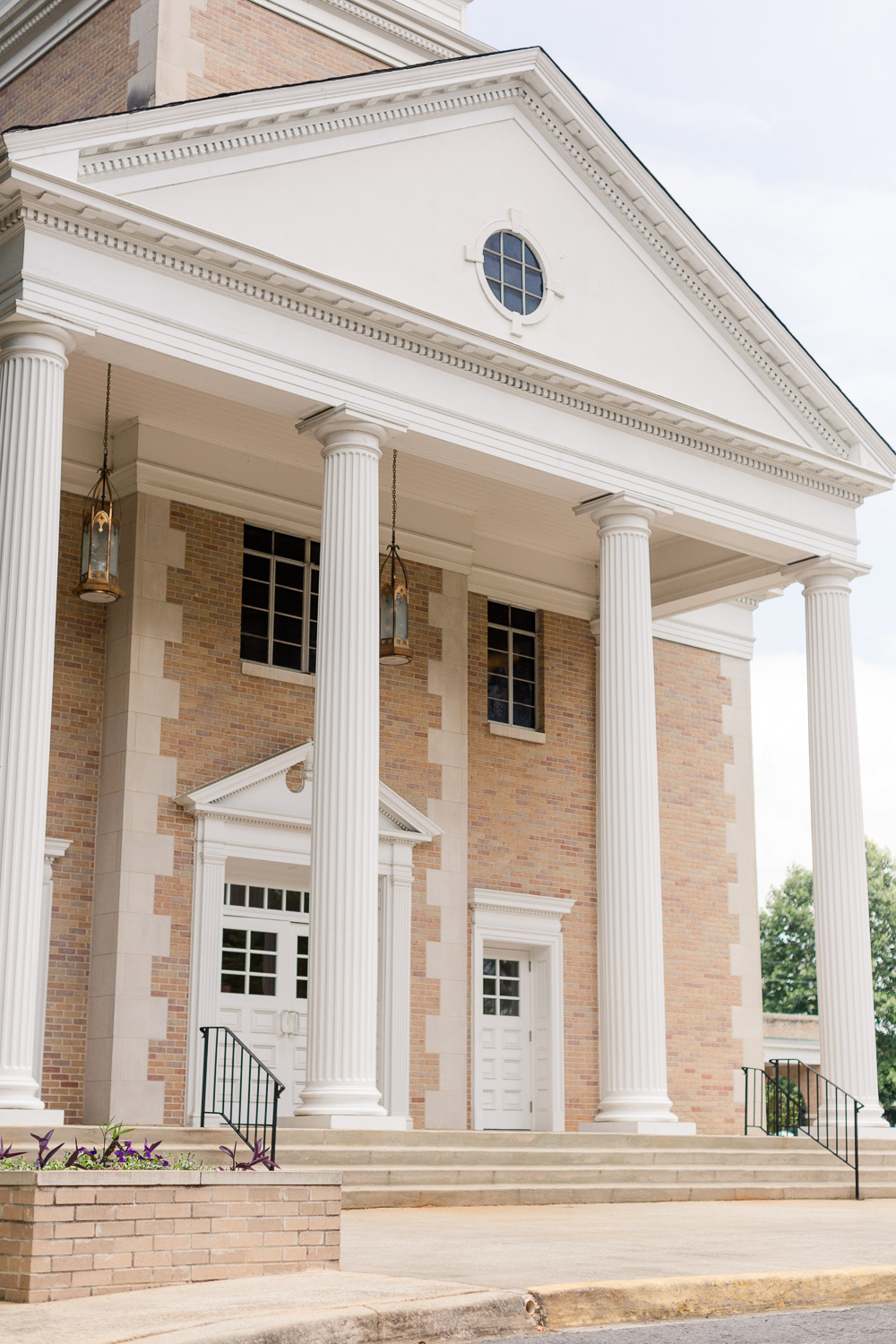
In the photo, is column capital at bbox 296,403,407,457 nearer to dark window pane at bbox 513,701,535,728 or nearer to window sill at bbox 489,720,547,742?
window sill at bbox 489,720,547,742

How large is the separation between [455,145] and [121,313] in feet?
15.9

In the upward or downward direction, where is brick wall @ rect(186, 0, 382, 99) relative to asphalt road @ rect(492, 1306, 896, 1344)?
upward

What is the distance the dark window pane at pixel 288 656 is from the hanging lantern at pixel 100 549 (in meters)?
3.10

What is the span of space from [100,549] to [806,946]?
56.7m

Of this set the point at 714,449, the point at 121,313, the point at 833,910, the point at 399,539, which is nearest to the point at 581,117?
the point at 714,449

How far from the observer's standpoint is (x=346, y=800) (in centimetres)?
1422

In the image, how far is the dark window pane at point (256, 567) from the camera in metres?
18.1

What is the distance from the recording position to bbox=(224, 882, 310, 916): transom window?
17562mm

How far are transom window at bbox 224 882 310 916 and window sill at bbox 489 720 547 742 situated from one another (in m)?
3.60

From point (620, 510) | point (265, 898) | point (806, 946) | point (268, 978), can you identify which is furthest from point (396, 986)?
point (806, 946)

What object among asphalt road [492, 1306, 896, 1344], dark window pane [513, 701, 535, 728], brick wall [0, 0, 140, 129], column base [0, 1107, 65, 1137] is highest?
brick wall [0, 0, 140, 129]

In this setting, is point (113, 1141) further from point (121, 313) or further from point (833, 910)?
point (833, 910)

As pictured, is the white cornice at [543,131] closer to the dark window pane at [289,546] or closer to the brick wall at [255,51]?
the brick wall at [255,51]

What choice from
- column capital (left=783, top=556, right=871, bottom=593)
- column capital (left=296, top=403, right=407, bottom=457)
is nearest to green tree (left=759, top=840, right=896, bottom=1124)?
column capital (left=783, top=556, right=871, bottom=593)
